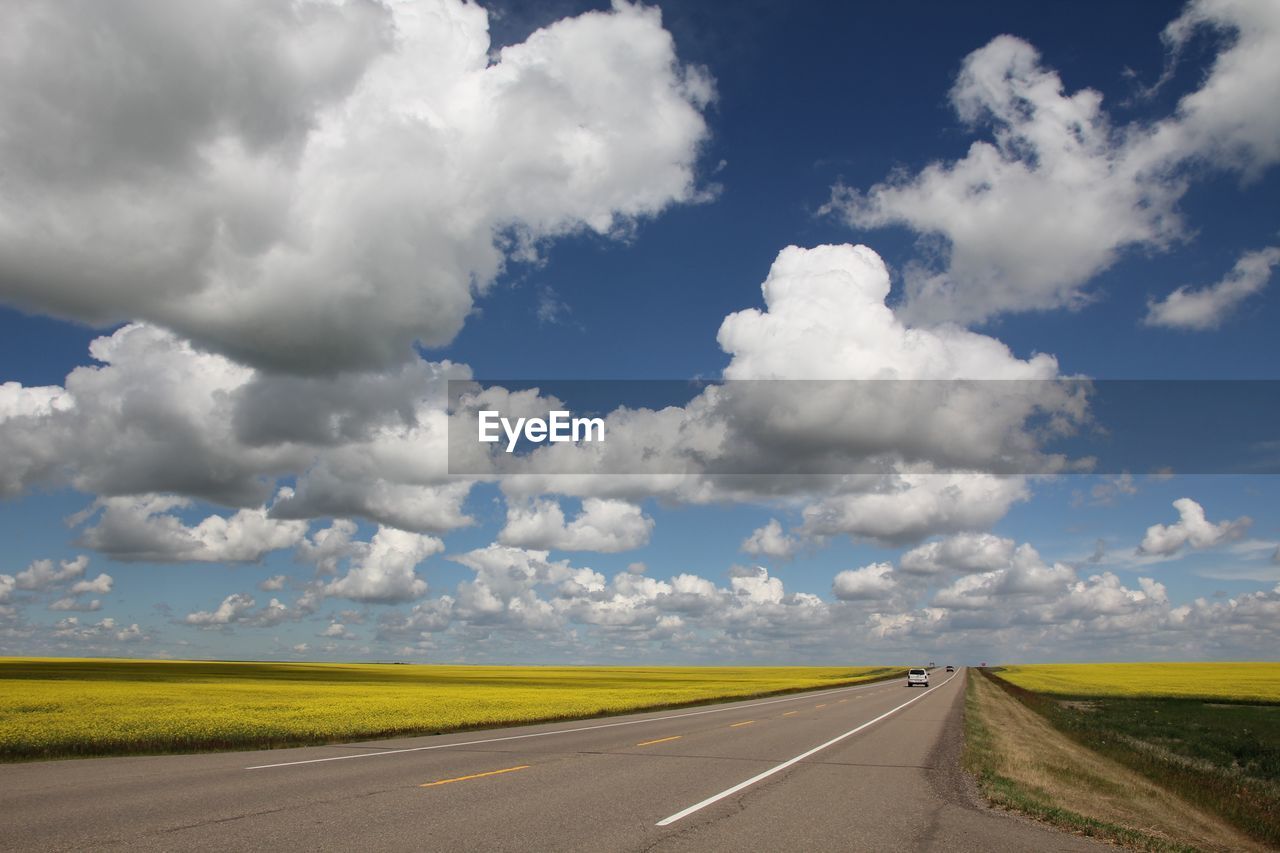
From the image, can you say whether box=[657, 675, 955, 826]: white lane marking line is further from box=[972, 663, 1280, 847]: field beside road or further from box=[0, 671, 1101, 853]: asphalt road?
box=[972, 663, 1280, 847]: field beside road

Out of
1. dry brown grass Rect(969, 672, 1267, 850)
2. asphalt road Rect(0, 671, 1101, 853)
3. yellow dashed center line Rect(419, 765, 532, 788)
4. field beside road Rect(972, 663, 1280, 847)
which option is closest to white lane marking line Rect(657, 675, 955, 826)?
asphalt road Rect(0, 671, 1101, 853)

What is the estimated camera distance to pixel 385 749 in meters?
17.6

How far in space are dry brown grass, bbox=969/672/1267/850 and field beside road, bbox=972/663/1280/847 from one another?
335 millimetres

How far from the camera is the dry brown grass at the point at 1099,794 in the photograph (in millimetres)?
11750

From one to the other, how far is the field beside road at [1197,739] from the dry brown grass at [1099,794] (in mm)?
335

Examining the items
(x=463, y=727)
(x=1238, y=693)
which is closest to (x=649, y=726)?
(x=463, y=727)

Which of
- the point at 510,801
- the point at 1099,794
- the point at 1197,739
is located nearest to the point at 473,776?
the point at 510,801

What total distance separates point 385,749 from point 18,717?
38.5 feet

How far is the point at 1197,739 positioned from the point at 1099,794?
25011 millimetres

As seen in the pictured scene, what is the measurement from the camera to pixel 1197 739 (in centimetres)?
3353

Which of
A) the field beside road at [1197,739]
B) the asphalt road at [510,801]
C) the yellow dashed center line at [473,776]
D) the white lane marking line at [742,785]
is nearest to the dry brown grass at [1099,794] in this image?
the field beside road at [1197,739]

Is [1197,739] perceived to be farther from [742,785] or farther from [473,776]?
[473,776]

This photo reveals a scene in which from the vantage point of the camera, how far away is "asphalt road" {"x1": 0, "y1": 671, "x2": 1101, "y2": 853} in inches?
338

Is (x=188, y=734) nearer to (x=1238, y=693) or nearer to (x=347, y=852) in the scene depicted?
(x=347, y=852)
